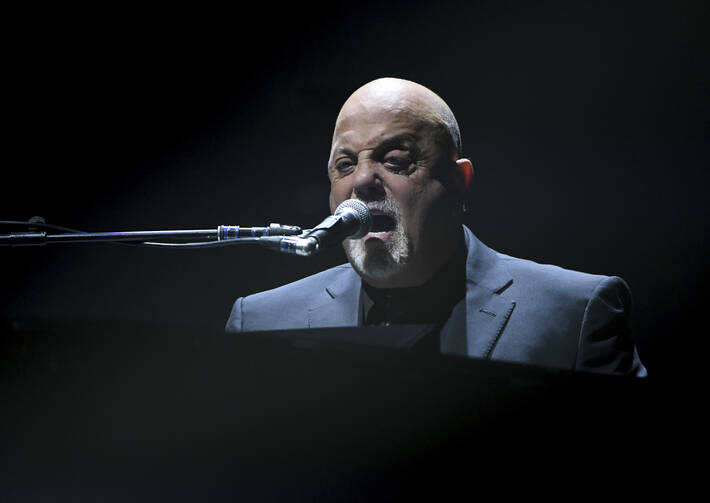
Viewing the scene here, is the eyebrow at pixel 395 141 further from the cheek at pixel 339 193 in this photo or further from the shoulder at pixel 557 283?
the shoulder at pixel 557 283

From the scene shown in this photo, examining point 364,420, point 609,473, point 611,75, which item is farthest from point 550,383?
point 611,75

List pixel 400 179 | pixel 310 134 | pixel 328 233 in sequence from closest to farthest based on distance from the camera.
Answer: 1. pixel 328 233
2. pixel 400 179
3. pixel 310 134

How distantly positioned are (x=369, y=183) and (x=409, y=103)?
1.03ft

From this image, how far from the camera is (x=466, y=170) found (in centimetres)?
219

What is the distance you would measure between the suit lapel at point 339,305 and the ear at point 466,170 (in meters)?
0.52

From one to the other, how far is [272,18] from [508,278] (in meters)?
1.49

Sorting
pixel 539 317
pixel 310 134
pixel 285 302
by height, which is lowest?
pixel 285 302

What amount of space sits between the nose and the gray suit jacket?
372mm

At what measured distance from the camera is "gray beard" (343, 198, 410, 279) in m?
2.07

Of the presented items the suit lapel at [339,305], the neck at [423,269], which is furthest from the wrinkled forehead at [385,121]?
the suit lapel at [339,305]

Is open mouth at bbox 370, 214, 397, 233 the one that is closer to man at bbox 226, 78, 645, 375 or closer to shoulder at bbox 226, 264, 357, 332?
man at bbox 226, 78, 645, 375

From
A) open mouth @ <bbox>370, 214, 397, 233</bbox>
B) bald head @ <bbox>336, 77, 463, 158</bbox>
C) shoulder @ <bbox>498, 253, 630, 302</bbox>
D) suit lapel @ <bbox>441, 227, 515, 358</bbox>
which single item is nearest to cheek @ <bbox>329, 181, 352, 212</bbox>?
open mouth @ <bbox>370, 214, 397, 233</bbox>

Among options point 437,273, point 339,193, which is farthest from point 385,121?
point 437,273

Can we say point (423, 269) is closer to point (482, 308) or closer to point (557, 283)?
point (482, 308)
